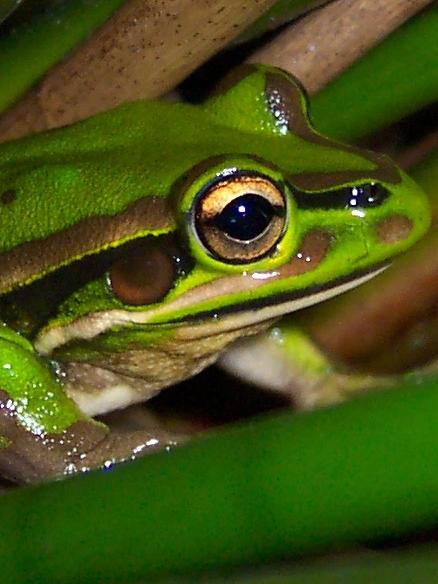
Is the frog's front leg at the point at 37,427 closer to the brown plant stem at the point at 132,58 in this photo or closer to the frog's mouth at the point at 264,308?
the frog's mouth at the point at 264,308

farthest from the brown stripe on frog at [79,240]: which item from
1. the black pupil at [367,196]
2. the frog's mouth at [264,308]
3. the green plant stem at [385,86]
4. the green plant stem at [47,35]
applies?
the green plant stem at [385,86]

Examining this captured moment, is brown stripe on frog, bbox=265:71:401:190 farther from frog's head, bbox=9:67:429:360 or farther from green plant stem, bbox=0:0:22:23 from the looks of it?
green plant stem, bbox=0:0:22:23

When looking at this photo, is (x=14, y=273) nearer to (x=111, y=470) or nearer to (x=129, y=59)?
(x=129, y=59)

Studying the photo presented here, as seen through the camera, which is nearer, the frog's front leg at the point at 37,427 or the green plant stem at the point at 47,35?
the frog's front leg at the point at 37,427

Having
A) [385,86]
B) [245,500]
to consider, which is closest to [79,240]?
[385,86]

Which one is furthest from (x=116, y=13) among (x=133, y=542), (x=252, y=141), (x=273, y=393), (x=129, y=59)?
(x=133, y=542)

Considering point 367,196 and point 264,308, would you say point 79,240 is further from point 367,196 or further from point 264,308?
point 367,196

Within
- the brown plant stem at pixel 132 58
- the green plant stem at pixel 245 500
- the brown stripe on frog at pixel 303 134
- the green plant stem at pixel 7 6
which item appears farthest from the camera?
the brown plant stem at pixel 132 58
